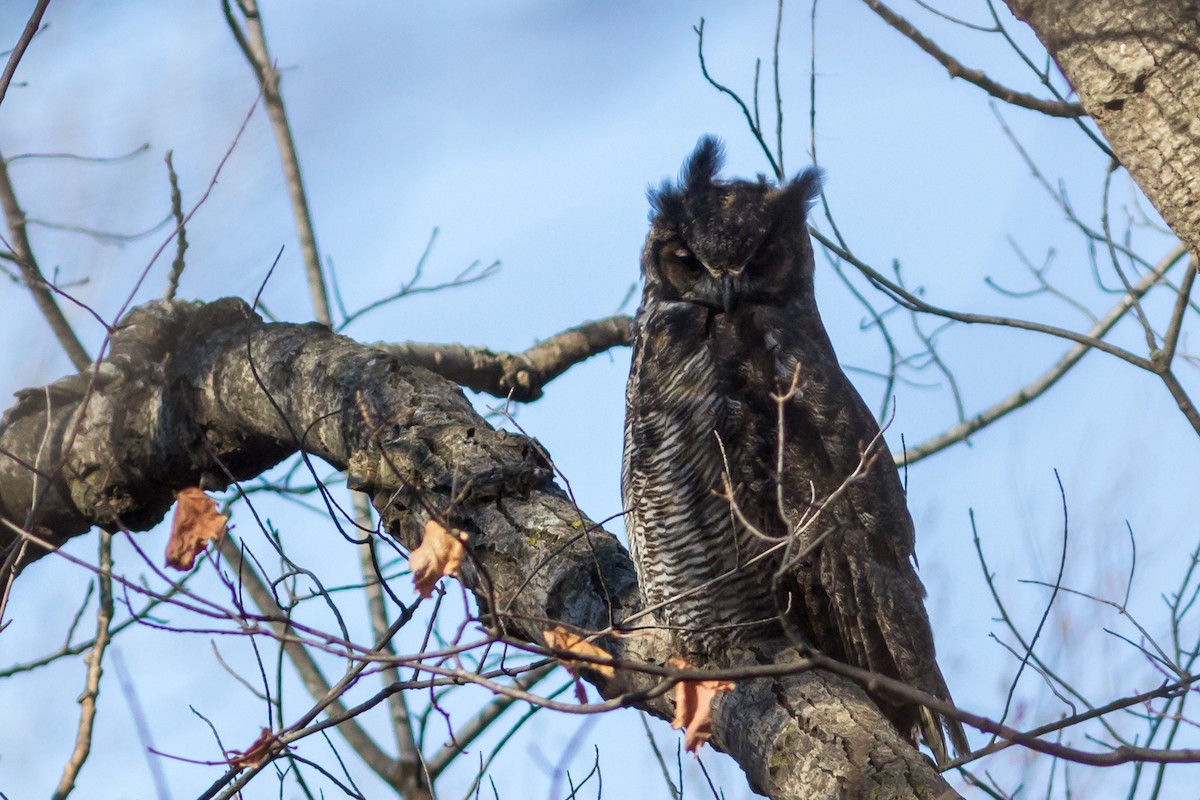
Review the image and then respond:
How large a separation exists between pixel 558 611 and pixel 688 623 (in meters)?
0.50

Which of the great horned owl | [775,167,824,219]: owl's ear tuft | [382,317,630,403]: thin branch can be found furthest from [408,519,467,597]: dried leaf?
[775,167,824,219]: owl's ear tuft

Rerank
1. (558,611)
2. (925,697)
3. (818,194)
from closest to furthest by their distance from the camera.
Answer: (925,697)
(558,611)
(818,194)

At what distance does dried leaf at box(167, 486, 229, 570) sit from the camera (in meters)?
2.46

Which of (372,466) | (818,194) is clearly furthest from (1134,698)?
(818,194)

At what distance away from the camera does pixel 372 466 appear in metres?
3.17

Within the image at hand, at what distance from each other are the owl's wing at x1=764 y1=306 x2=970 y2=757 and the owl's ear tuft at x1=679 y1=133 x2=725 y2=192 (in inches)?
35.9

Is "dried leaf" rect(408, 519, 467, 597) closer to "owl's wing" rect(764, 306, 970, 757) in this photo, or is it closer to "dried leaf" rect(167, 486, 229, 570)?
"dried leaf" rect(167, 486, 229, 570)

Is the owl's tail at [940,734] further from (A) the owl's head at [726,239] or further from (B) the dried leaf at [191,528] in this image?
(B) the dried leaf at [191,528]

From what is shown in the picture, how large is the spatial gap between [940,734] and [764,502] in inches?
34.0

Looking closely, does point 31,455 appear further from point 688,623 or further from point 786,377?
point 786,377

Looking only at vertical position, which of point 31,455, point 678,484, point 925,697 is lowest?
point 925,697

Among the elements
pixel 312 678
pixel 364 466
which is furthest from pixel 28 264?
pixel 312 678

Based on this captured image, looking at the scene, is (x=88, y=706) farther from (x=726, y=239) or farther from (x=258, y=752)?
(x=726, y=239)

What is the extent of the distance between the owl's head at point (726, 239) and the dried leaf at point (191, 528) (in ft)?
5.90
